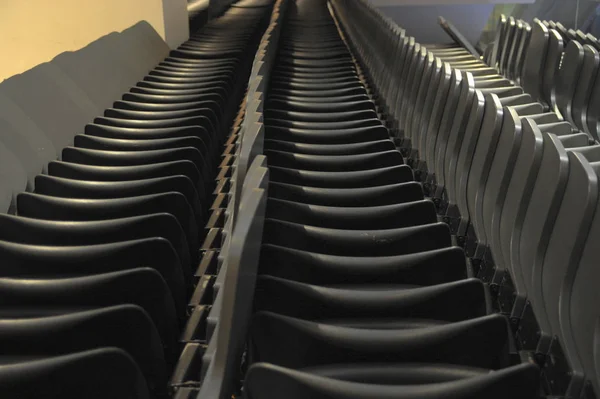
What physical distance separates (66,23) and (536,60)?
3.57m

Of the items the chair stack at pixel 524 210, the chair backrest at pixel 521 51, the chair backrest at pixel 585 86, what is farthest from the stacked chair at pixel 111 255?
the chair backrest at pixel 521 51

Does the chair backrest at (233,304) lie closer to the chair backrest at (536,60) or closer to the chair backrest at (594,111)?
the chair backrest at (594,111)

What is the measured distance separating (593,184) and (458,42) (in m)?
5.06

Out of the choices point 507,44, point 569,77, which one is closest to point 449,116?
point 569,77

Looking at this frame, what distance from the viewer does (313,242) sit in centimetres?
148

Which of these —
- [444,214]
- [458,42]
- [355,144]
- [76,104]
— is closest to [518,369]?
[444,214]

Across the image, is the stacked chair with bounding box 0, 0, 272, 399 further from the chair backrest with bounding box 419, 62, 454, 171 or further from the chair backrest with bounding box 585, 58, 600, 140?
the chair backrest with bounding box 585, 58, 600, 140

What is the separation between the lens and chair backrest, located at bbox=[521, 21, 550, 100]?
3.38 m

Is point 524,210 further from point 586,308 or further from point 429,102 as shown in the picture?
point 429,102

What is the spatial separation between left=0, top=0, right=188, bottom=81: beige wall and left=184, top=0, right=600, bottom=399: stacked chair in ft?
8.59

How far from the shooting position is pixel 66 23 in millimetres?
4766

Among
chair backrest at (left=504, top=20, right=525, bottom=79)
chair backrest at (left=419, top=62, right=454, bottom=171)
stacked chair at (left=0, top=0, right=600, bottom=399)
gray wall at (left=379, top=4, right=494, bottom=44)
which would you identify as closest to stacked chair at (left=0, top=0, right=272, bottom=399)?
stacked chair at (left=0, top=0, right=600, bottom=399)

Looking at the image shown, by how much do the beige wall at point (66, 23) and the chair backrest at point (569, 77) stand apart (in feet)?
9.03

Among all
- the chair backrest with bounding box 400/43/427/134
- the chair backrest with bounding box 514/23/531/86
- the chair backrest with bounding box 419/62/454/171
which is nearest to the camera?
the chair backrest with bounding box 419/62/454/171
